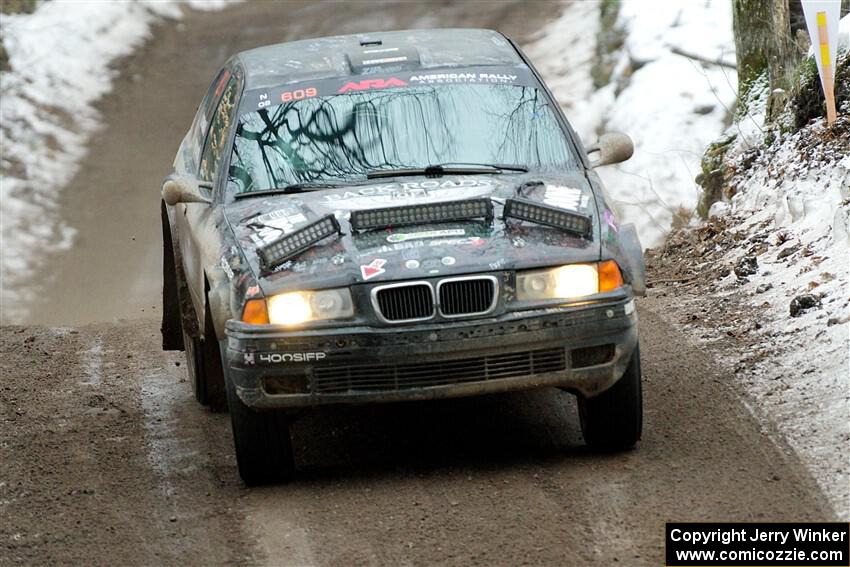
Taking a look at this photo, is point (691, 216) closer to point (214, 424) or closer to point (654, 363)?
point (654, 363)

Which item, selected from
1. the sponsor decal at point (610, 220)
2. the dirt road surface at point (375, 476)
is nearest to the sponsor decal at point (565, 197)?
the sponsor decal at point (610, 220)

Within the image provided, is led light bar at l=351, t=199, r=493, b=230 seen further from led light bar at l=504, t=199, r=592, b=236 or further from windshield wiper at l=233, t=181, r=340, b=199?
windshield wiper at l=233, t=181, r=340, b=199

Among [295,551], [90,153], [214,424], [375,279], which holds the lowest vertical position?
[90,153]

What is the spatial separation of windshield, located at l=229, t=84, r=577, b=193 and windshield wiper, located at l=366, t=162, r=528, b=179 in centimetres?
→ 4

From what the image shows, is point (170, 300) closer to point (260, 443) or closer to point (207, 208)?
point (207, 208)

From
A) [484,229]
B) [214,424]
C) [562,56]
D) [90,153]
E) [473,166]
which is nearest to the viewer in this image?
[484,229]

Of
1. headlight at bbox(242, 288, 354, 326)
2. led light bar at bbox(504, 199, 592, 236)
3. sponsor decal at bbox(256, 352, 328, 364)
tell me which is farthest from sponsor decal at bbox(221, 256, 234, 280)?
led light bar at bbox(504, 199, 592, 236)

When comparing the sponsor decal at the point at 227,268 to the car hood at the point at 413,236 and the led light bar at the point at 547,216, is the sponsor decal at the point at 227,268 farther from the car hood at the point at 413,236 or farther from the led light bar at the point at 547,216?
the led light bar at the point at 547,216

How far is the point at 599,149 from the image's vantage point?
719 cm

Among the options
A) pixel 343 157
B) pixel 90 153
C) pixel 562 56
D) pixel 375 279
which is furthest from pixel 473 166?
pixel 562 56

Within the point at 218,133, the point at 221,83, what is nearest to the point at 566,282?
the point at 218,133

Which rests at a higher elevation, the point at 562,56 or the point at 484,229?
the point at 484,229

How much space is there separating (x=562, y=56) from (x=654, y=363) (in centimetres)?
1248

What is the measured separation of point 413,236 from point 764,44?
7.08m
